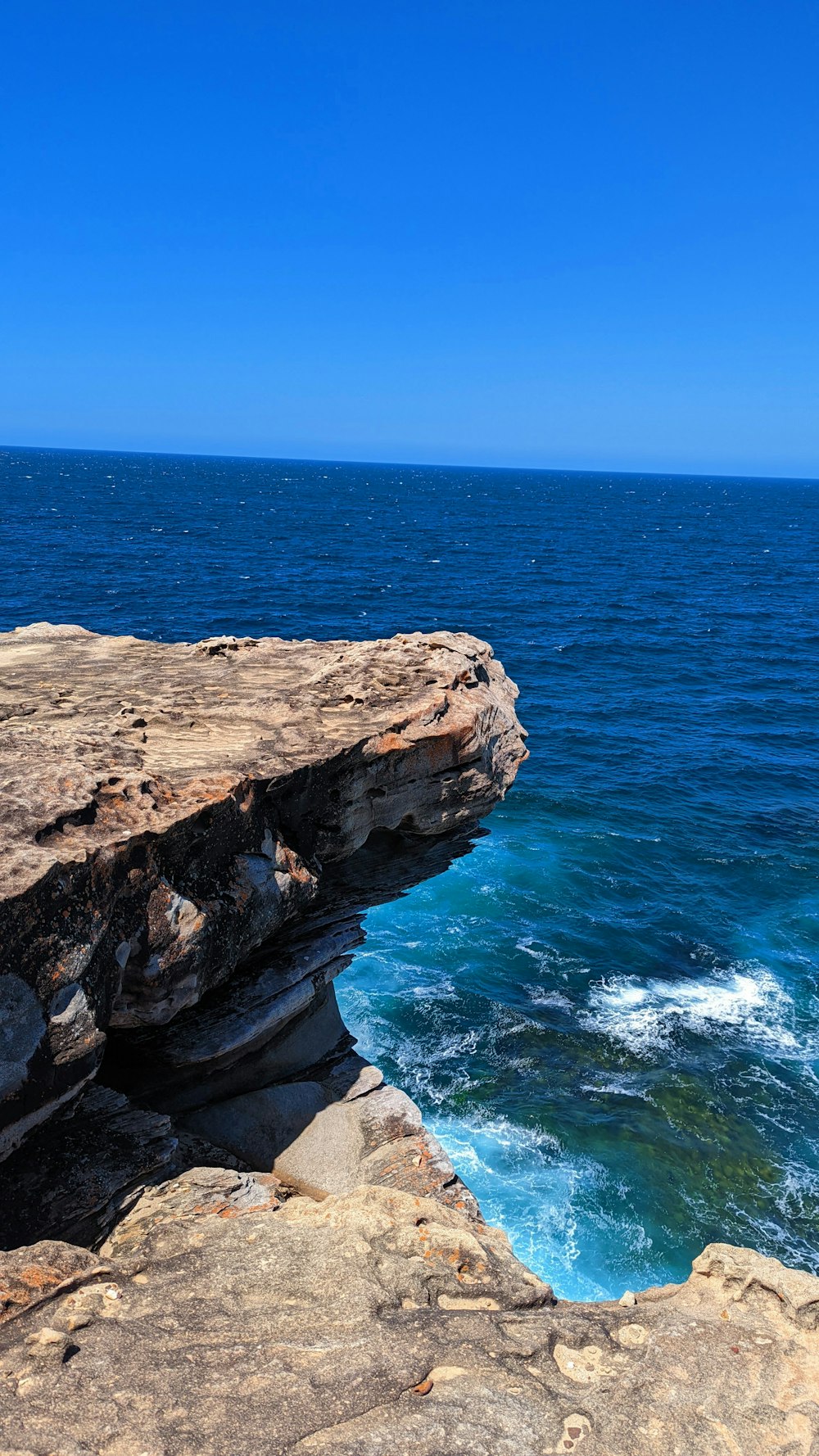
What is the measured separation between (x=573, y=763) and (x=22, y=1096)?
122 ft

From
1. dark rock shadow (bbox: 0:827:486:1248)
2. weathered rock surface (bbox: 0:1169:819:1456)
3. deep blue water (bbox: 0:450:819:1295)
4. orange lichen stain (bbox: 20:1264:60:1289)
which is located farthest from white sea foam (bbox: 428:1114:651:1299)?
orange lichen stain (bbox: 20:1264:60:1289)

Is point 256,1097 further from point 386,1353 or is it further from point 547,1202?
point 547,1202

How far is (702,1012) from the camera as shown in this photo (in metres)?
27.4

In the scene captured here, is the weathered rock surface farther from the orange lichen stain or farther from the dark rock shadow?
the dark rock shadow

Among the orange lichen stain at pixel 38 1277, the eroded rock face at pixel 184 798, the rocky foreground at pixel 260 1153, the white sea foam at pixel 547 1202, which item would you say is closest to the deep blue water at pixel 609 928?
the white sea foam at pixel 547 1202

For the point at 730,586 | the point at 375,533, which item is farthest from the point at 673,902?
the point at 375,533

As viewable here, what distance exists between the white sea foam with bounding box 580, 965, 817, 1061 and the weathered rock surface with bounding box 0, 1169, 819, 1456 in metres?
16.1

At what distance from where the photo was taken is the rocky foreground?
8.34 metres

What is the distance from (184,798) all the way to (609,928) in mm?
22498

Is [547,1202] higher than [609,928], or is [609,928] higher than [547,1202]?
[609,928]

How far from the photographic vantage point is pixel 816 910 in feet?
108

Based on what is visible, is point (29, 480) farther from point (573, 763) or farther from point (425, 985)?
point (425, 985)

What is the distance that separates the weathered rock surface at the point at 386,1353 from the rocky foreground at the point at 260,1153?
0.03 meters

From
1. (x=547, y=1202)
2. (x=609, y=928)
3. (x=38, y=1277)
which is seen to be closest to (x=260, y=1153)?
(x=38, y=1277)
